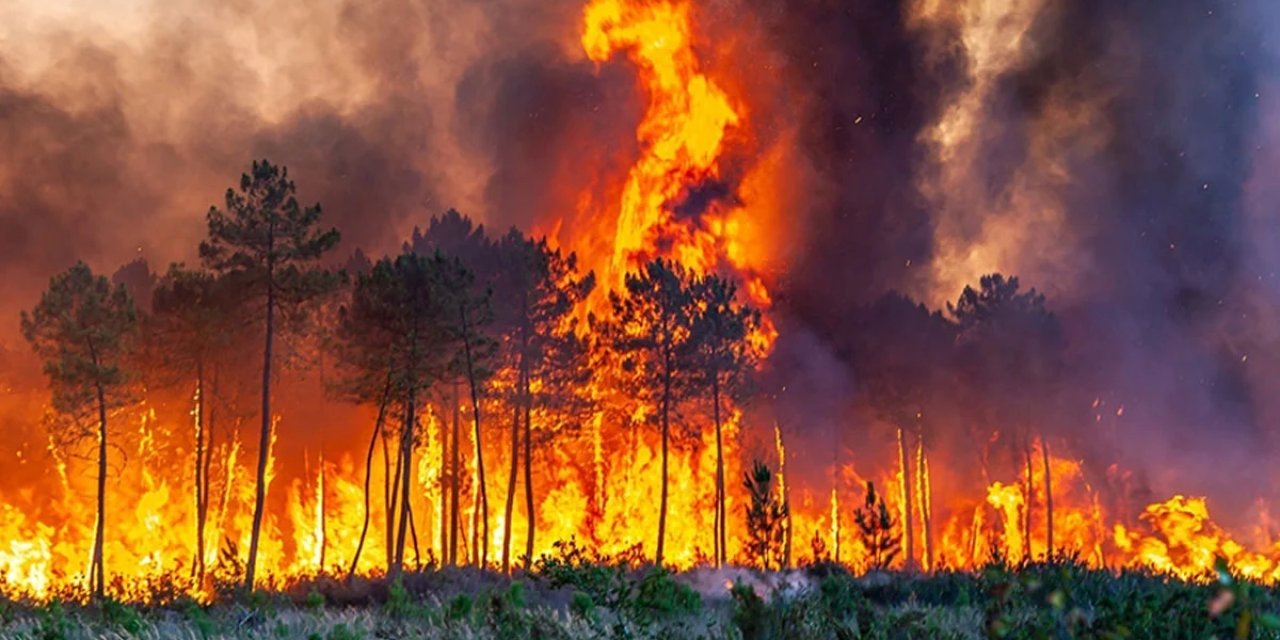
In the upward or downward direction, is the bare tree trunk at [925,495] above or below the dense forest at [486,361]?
below

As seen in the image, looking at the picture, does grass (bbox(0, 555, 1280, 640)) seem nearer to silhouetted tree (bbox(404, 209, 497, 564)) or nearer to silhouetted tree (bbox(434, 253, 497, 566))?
silhouetted tree (bbox(434, 253, 497, 566))

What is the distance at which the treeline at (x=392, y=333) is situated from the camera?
3269cm

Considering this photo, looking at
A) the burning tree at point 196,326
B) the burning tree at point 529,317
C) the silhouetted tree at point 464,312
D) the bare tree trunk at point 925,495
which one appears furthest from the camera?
the bare tree trunk at point 925,495

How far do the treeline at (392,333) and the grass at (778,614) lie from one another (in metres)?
13.1

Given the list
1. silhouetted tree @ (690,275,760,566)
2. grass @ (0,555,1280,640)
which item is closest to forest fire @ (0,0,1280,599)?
silhouetted tree @ (690,275,760,566)

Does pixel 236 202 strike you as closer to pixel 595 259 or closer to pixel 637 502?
pixel 637 502

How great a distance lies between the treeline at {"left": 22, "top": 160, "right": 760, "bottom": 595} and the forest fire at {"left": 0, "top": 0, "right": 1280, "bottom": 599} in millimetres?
213

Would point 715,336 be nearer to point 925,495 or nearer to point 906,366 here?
point 906,366

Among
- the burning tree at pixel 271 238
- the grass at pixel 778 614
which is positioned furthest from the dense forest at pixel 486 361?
the grass at pixel 778 614

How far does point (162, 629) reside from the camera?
9.63 meters

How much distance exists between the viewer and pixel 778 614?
6945 millimetres

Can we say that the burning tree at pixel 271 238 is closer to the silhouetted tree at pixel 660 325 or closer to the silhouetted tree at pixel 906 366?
the silhouetted tree at pixel 660 325

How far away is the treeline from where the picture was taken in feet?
107

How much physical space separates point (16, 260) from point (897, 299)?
7387 cm
